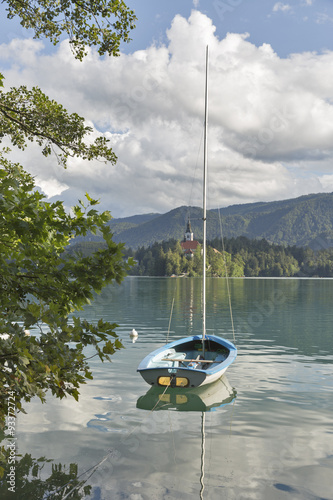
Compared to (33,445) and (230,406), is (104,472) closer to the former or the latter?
(33,445)

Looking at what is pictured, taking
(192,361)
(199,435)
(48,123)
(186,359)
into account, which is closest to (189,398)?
(192,361)

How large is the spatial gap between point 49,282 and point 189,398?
1388 cm

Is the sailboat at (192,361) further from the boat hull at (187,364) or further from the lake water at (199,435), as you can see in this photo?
the lake water at (199,435)

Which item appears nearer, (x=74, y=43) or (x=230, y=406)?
(x=74, y=43)

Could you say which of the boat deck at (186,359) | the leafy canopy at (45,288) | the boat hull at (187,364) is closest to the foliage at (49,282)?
the leafy canopy at (45,288)

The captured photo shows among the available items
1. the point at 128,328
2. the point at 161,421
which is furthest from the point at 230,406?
the point at 128,328

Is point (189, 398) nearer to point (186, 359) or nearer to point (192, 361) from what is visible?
point (192, 361)

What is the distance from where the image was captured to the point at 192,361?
18297 mm

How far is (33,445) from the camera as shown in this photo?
466 inches

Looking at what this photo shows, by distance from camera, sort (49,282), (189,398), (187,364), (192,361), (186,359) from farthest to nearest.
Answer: (186,359)
(187,364)
(192,361)
(189,398)
(49,282)

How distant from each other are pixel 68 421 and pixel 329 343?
74.0 feet

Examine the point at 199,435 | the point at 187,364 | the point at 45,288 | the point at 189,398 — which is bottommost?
the point at 189,398

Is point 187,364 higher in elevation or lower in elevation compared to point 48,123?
lower

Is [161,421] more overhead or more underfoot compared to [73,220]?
more underfoot
